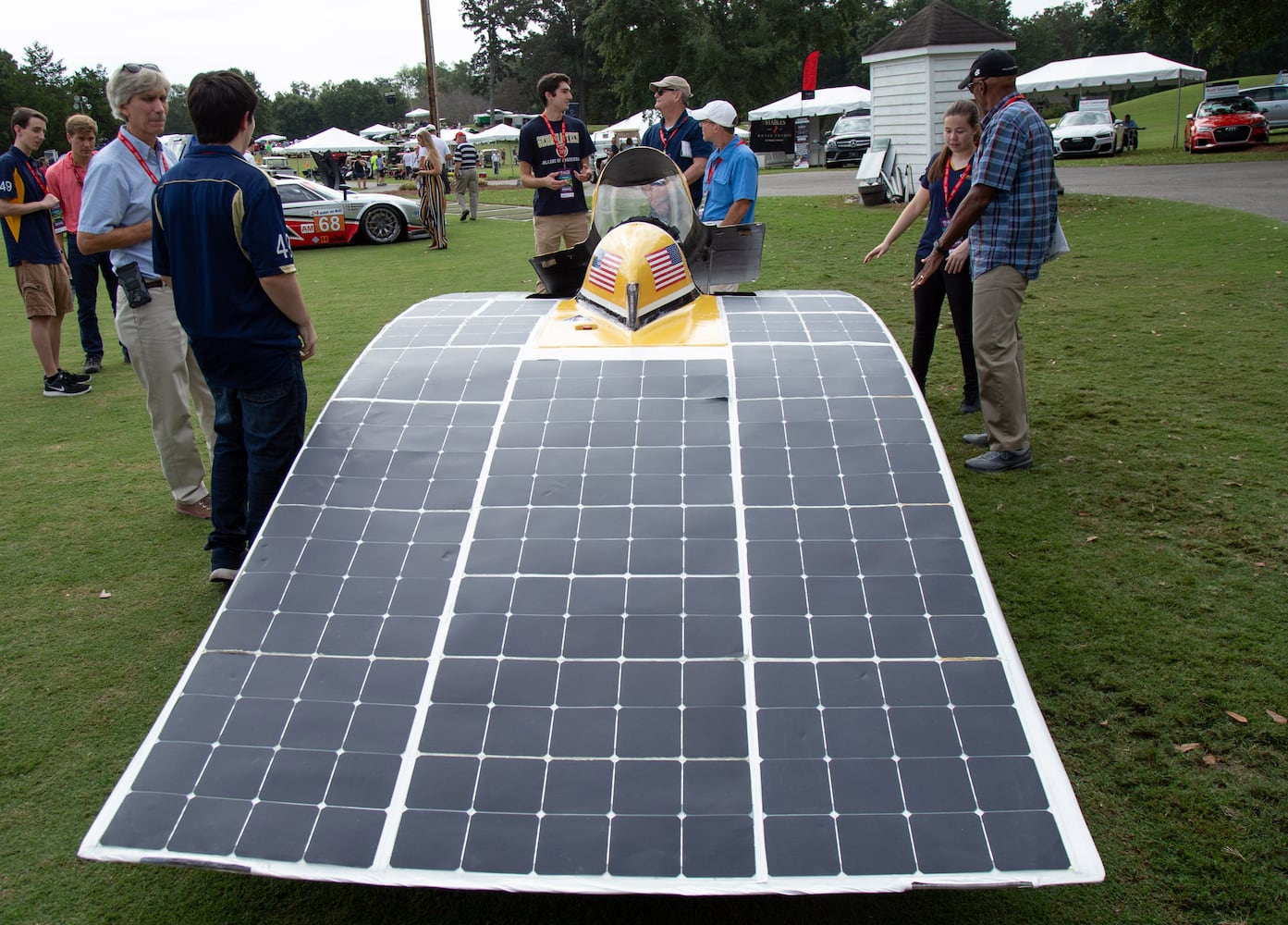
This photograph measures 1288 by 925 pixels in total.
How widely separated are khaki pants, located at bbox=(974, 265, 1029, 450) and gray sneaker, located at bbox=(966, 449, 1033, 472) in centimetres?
3

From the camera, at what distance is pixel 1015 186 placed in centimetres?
505

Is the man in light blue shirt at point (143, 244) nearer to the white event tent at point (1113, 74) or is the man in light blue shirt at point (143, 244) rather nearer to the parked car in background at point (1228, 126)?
the parked car in background at point (1228, 126)

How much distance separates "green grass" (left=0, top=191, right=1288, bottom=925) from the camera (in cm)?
269

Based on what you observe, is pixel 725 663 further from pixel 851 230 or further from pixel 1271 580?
pixel 851 230

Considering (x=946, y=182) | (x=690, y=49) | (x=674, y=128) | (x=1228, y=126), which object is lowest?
(x=946, y=182)

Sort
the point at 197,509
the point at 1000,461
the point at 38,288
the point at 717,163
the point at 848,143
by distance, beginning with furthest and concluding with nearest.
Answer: the point at 848,143, the point at 38,288, the point at 717,163, the point at 1000,461, the point at 197,509

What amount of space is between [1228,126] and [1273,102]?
700 cm

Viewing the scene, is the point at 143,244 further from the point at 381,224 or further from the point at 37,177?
the point at 381,224

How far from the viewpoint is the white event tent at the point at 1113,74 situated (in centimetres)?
3334

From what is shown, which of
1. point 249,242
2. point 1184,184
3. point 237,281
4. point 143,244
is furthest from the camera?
point 1184,184

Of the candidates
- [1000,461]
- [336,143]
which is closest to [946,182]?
[1000,461]

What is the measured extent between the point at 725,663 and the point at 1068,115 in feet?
110

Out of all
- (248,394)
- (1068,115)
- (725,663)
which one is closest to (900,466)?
(725,663)

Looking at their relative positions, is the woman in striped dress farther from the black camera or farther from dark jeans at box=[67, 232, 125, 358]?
the black camera
